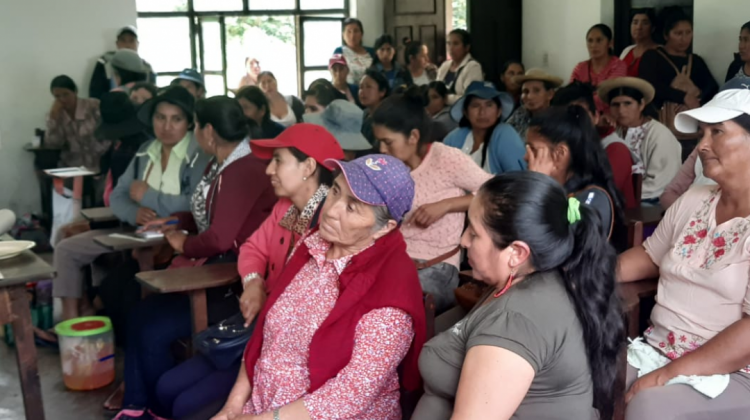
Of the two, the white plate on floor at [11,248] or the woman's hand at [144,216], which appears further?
the woman's hand at [144,216]

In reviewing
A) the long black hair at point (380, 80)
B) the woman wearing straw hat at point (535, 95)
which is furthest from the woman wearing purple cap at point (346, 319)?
the long black hair at point (380, 80)

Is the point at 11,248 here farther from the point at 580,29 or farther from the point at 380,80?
the point at 580,29

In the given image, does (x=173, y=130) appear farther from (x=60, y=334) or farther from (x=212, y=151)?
(x=60, y=334)

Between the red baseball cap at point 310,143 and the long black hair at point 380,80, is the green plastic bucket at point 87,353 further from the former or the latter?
the long black hair at point 380,80

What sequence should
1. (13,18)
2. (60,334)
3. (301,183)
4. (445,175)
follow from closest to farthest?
(301,183), (445,175), (60,334), (13,18)

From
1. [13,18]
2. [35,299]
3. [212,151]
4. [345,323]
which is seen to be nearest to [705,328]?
[345,323]

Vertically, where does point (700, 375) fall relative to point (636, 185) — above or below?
below

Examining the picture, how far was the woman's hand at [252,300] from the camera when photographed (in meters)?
2.26

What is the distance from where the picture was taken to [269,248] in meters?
2.50

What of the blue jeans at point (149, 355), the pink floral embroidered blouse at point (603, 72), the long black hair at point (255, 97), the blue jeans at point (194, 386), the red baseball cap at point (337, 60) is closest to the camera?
the blue jeans at point (194, 386)

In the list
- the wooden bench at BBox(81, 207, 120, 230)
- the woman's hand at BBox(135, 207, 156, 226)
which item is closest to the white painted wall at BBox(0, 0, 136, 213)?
the wooden bench at BBox(81, 207, 120, 230)

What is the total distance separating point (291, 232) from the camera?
243 centimetres

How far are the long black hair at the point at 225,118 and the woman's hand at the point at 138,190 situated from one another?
2.01 feet

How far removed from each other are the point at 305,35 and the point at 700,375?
707 cm
